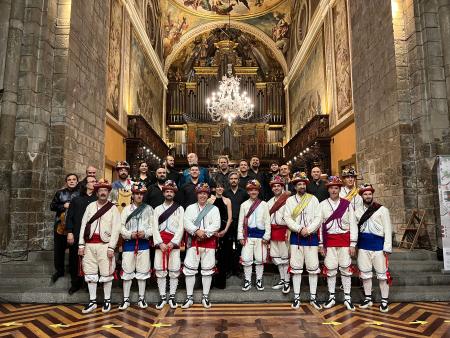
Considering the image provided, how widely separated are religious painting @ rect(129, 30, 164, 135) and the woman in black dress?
363 inches

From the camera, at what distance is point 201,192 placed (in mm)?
5043

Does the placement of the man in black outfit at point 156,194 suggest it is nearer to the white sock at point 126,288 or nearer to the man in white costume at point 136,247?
the man in white costume at point 136,247

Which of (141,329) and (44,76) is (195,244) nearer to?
(141,329)

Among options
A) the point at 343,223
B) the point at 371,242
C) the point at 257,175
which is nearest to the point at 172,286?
the point at 343,223

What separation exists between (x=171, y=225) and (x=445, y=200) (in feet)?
15.6

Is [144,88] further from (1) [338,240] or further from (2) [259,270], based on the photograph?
(1) [338,240]

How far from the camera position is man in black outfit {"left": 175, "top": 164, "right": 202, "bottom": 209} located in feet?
19.0

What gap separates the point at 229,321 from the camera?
4.24m

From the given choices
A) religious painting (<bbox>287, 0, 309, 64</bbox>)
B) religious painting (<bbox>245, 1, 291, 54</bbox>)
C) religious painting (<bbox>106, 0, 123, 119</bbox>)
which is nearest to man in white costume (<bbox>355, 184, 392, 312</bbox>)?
religious painting (<bbox>106, 0, 123, 119</bbox>)

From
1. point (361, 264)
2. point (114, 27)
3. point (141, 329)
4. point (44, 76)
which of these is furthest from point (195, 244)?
point (114, 27)

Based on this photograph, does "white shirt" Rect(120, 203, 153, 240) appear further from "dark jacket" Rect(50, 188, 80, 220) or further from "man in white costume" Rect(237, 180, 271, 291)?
"man in white costume" Rect(237, 180, 271, 291)

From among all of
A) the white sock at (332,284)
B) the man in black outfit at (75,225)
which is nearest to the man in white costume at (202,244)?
the man in black outfit at (75,225)

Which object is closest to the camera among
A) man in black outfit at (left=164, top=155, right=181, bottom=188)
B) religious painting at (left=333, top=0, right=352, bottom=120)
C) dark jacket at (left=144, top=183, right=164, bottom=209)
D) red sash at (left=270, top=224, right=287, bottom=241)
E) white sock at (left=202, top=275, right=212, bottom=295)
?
white sock at (left=202, top=275, right=212, bottom=295)

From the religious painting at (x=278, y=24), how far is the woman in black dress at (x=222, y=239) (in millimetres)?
17579
